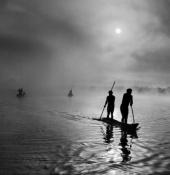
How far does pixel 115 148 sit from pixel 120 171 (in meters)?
3.58

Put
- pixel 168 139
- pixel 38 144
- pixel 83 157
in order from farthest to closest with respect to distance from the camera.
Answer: pixel 168 139 → pixel 38 144 → pixel 83 157

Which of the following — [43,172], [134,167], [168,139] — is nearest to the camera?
[43,172]

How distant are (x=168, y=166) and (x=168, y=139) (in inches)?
237

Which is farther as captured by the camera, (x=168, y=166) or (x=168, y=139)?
(x=168, y=139)

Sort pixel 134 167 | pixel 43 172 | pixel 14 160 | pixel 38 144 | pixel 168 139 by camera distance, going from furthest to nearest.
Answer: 1. pixel 168 139
2. pixel 38 144
3. pixel 14 160
4. pixel 134 167
5. pixel 43 172

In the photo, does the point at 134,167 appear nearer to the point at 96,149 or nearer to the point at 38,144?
the point at 96,149

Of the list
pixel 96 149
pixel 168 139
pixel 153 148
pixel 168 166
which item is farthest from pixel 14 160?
pixel 168 139

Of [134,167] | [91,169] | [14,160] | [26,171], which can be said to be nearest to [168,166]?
[134,167]

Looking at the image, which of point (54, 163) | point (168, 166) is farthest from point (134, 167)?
point (54, 163)

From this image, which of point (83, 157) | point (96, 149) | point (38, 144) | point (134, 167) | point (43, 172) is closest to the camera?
point (43, 172)

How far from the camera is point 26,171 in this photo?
26.2 feet

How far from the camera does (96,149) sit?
37.2 ft

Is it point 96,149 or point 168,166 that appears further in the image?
point 96,149

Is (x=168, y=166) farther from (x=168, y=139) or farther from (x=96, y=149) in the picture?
(x=168, y=139)
